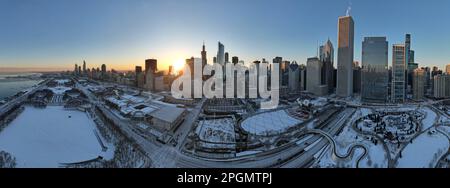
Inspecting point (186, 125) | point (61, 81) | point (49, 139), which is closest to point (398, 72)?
point (186, 125)

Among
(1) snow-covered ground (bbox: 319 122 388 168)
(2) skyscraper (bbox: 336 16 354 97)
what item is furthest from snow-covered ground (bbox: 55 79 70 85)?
(2) skyscraper (bbox: 336 16 354 97)

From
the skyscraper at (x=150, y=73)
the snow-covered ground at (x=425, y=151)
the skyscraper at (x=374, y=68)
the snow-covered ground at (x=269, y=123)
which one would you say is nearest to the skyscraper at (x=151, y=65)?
the skyscraper at (x=150, y=73)

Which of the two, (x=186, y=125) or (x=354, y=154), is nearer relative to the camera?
(x=354, y=154)

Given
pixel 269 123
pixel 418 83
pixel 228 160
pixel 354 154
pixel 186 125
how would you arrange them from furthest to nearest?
pixel 418 83 → pixel 269 123 → pixel 186 125 → pixel 354 154 → pixel 228 160

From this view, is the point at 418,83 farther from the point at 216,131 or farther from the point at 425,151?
the point at 216,131

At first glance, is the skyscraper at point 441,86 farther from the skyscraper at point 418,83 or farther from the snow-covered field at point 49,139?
the snow-covered field at point 49,139

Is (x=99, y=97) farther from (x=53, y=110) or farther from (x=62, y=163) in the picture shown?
(x=62, y=163)

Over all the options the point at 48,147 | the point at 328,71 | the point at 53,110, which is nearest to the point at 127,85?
the point at 53,110

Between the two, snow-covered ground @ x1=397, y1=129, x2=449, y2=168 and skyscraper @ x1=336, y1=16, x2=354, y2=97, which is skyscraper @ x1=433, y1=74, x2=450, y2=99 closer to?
skyscraper @ x1=336, y1=16, x2=354, y2=97
